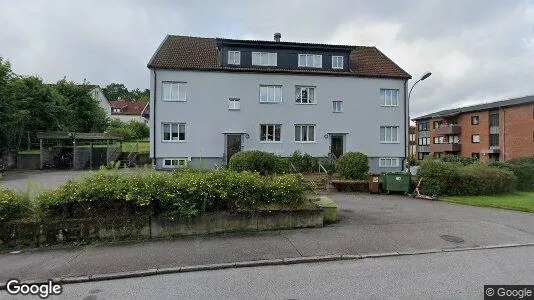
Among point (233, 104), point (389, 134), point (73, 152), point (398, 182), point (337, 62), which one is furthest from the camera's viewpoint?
point (73, 152)

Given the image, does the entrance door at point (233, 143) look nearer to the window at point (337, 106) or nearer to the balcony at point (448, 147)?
the window at point (337, 106)

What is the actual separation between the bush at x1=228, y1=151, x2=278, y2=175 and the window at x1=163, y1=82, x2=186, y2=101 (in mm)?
9376

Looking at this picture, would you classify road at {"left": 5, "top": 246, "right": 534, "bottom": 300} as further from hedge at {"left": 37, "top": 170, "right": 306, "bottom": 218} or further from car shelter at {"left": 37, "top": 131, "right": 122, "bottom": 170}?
car shelter at {"left": 37, "top": 131, "right": 122, "bottom": 170}

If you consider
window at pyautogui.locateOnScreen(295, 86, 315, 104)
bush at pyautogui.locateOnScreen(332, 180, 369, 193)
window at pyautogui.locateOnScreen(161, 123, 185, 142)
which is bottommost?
bush at pyautogui.locateOnScreen(332, 180, 369, 193)

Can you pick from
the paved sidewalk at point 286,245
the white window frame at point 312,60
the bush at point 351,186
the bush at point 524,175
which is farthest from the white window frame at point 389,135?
the paved sidewalk at point 286,245

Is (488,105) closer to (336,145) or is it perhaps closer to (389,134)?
(389,134)

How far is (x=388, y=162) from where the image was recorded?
26.0 m

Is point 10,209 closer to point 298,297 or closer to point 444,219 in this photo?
point 298,297

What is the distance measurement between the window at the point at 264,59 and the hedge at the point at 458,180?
13.5m

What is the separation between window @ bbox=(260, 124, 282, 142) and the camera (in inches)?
963

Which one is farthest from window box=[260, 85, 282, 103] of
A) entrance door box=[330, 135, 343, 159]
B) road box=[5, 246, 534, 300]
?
road box=[5, 246, 534, 300]

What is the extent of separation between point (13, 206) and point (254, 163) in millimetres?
9944

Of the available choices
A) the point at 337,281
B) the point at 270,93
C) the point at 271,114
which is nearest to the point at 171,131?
the point at 271,114

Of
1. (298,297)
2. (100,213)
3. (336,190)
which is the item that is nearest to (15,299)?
(100,213)
